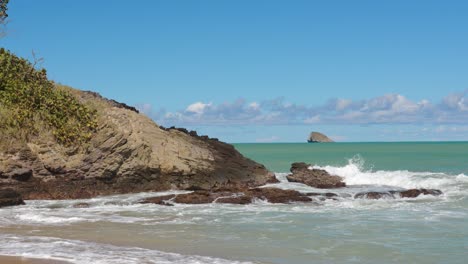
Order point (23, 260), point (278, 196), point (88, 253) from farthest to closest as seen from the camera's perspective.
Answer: point (278, 196)
point (88, 253)
point (23, 260)

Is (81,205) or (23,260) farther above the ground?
(81,205)

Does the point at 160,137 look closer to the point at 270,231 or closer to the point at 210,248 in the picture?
the point at 270,231

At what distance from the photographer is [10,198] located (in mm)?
23125

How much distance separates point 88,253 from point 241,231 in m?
5.13

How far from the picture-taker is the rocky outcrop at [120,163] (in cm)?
2625

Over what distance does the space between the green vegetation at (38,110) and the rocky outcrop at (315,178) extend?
11.9m

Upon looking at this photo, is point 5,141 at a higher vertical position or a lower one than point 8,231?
higher

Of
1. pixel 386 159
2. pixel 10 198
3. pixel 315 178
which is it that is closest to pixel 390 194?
pixel 315 178

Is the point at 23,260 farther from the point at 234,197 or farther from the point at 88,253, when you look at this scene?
the point at 234,197

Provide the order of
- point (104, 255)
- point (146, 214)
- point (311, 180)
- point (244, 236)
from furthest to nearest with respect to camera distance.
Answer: point (311, 180), point (146, 214), point (244, 236), point (104, 255)

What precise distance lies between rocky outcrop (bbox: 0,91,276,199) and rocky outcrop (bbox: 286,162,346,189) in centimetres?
174

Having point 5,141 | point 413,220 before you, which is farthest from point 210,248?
point 5,141

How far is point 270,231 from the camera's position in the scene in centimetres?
1692

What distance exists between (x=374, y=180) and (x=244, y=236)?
2397cm
